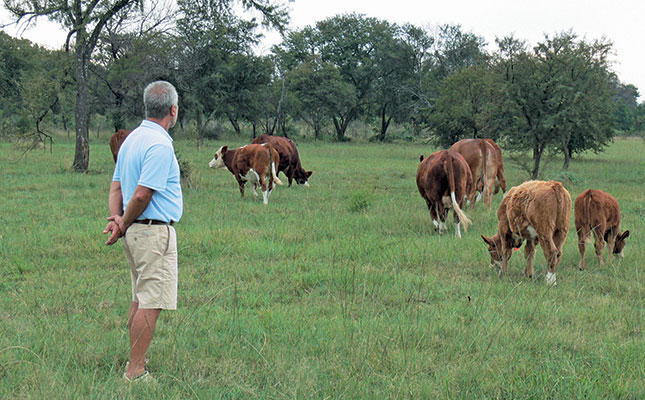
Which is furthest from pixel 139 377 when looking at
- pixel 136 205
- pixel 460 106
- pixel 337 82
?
pixel 337 82

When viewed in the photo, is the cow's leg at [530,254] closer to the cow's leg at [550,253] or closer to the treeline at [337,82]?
the cow's leg at [550,253]

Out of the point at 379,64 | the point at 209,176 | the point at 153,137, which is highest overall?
the point at 379,64

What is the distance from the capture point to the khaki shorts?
12.5ft

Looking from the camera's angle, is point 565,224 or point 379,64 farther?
point 379,64

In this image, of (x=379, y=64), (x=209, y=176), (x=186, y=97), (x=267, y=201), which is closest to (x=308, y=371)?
(x=267, y=201)

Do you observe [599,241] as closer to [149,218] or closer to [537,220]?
[537,220]

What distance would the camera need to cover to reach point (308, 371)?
12.9 feet

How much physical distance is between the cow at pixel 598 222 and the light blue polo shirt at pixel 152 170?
17.8 feet

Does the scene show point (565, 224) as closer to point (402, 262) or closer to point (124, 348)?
point (402, 262)

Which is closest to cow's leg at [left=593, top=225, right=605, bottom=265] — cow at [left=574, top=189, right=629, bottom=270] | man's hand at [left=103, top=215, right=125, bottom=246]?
cow at [left=574, top=189, right=629, bottom=270]

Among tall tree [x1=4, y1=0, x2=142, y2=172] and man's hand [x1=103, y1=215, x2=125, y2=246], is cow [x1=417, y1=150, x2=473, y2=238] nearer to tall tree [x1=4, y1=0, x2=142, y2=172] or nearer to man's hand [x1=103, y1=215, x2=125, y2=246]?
man's hand [x1=103, y1=215, x2=125, y2=246]

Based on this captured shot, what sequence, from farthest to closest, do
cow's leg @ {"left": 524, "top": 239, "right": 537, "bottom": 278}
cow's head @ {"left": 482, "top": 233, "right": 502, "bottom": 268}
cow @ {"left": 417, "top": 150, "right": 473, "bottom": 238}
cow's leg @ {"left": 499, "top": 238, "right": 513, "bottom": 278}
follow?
1. cow @ {"left": 417, "top": 150, "right": 473, "bottom": 238}
2. cow's head @ {"left": 482, "top": 233, "right": 502, "bottom": 268}
3. cow's leg @ {"left": 499, "top": 238, "right": 513, "bottom": 278}
4. cow's leg @ {"left": 524, "top": 239, "right": 537, "bottom": 278}

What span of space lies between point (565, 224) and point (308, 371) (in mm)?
3751

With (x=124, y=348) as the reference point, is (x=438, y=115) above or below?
above
